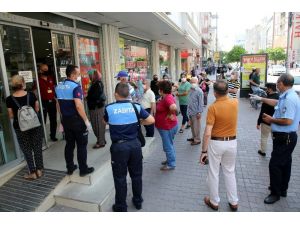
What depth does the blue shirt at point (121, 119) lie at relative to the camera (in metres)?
3.01

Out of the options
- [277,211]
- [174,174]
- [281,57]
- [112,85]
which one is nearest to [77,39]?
[112,85]

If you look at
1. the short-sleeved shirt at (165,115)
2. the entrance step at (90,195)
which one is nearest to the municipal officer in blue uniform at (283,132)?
the short-sleeved shirt at (165,115)

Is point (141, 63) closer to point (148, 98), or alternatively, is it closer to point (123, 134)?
point (148, 98)

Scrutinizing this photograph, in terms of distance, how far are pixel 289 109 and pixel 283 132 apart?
33cm

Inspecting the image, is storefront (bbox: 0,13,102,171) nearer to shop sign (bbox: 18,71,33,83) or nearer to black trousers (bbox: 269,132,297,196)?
shop sign (bbox: 18,71,33,83)

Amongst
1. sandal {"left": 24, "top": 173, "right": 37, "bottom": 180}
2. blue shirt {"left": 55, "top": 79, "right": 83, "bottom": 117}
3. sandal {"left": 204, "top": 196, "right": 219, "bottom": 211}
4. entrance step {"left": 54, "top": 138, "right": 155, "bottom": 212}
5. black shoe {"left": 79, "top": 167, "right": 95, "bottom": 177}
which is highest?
blue shirt {"left": 55, "top": 79, "right": 83, "bottom": 117}

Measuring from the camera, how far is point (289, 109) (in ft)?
10.5

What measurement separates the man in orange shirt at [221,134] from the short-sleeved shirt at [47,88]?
12.1ft

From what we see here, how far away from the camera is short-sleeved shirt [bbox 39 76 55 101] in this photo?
5.17m

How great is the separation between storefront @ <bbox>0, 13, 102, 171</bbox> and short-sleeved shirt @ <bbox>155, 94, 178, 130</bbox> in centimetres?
175

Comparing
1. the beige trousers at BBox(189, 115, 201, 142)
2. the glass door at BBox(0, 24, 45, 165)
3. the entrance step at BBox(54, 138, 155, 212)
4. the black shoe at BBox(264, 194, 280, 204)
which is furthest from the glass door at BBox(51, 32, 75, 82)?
the black shoe at BBox(264, 194, 280, 204)

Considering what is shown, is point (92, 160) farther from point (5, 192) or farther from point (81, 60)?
point (81, 60)

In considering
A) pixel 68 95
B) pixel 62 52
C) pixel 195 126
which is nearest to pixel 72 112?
pixel 68 95

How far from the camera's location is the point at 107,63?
25.0 ft
